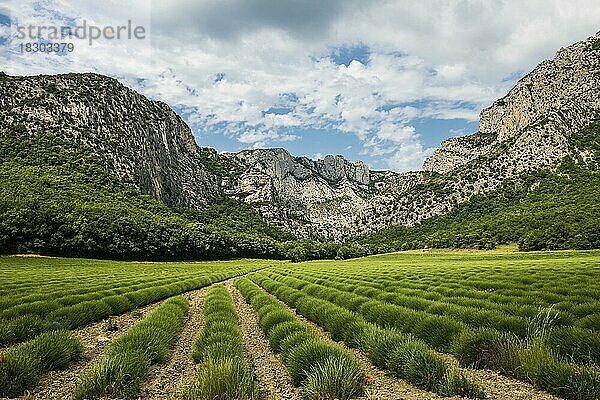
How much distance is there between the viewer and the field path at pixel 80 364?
6.03m

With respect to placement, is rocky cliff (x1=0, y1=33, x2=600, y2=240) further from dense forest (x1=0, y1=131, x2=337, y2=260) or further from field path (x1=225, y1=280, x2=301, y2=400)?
field path (x1=225, y1=280, x2=301, y2=400)

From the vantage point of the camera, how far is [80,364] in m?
8.12

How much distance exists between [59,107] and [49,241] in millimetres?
91795

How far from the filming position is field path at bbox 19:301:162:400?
19.8ft

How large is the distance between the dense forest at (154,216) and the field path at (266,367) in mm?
76860

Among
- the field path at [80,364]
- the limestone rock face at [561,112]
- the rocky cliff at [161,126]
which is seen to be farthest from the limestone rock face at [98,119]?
the limestone rock face at [561,112]

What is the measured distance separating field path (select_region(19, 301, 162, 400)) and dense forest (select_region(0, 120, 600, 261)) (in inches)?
2867

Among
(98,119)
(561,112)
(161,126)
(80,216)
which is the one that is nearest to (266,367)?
(80,216)

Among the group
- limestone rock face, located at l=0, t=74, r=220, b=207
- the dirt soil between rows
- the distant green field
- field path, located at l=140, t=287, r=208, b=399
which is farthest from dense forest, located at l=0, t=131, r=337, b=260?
the dirt soil between rows

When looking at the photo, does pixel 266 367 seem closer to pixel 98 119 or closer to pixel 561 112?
pixel 98 119

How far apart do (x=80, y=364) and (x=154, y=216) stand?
112599 mm

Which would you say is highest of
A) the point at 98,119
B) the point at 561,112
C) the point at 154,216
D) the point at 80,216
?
the point at 98,119

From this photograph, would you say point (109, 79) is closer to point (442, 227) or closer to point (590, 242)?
point (442, 227)

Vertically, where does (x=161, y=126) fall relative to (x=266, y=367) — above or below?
above
